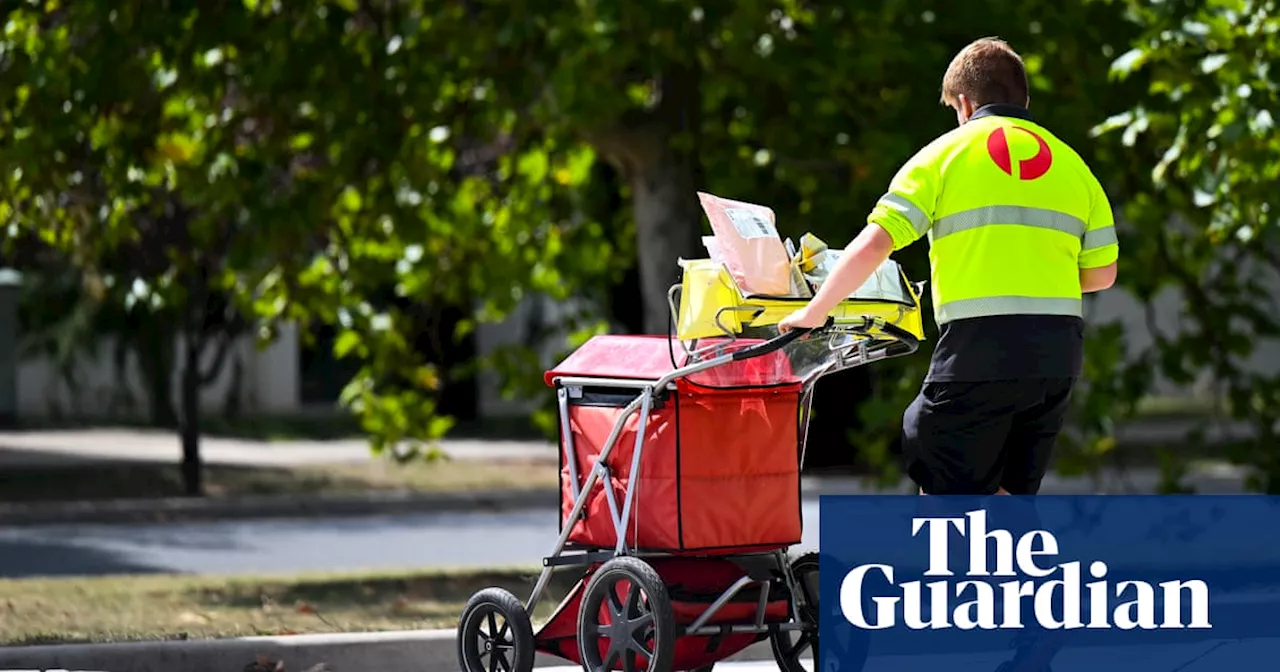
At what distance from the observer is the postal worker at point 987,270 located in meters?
5.72

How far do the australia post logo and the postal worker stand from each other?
0.32m

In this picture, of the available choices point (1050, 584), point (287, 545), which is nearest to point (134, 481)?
point (287, 545)

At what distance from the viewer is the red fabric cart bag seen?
248 inches

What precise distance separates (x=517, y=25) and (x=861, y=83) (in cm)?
221

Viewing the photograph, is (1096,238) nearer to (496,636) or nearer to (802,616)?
(802,616)

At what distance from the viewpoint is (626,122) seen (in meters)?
11.7

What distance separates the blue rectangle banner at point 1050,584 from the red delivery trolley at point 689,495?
0.69m

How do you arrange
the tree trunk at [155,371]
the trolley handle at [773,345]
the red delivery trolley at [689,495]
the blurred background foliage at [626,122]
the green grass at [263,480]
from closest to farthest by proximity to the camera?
the trolley handle at [773,345] < the red delivery trolley at [689,495] < the blurred background foliage at [626,122] < the green grass at [263,480] < the tree trunk at [155,371]

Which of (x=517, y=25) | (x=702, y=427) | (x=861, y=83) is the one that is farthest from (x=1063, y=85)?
(x=702, y=427)

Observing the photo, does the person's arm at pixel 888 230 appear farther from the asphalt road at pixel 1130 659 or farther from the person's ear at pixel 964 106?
the asphalt road at pixel 1130 659

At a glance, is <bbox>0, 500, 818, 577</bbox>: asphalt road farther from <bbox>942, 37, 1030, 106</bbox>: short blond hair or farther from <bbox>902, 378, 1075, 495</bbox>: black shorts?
<bbox>942, 37, 1030, 106</bbox>: short blond hair

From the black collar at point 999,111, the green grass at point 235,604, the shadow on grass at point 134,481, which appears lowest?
the green grass at point 235,604

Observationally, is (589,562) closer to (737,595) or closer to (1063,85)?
(737,595)

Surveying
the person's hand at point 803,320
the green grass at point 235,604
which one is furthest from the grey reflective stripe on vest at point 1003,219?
the green grass at point 235,604
